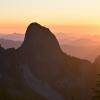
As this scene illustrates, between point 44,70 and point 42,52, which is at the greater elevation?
point 42,52

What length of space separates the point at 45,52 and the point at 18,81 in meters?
43.0

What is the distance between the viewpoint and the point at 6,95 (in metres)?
106

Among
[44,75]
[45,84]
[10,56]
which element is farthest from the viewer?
[44,75]

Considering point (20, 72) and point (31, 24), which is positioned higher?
point (31, 24)

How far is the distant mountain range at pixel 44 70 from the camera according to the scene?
12950 centimetres

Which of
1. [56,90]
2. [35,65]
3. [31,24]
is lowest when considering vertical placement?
[56,90]

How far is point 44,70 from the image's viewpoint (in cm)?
16075

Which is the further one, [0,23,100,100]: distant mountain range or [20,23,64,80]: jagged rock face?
[20,23,64,80]: jagged rock face

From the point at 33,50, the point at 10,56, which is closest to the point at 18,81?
the point at 10,56

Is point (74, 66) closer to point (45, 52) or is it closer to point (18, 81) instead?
point (45, 52)

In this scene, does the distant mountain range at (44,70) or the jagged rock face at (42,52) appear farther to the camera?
the jagged rock face at (42,52)

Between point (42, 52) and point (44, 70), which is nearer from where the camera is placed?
point (44, 70)

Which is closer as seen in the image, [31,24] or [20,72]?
[20,72]

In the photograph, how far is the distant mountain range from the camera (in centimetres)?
12950
